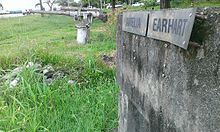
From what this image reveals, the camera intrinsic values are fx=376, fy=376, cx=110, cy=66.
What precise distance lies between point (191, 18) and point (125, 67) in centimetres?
180

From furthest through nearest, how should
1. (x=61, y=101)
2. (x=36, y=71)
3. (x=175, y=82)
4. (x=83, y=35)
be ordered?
(x=83, y=35)
(x=36, y=71)
(x=61, y=101)
(x=175, y=82)

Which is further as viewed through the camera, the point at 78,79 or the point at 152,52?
the point at 78,79

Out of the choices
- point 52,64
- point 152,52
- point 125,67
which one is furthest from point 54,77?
point 152,52

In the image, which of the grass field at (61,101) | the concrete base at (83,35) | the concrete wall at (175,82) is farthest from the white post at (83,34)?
the concrete wall at (175,82)

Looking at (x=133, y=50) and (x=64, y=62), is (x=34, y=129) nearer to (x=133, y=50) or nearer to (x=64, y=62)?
(x=133, y=50)

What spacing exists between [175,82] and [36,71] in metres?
4.14

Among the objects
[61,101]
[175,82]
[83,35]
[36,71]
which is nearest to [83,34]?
[83,35]

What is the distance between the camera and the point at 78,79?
6246 mm

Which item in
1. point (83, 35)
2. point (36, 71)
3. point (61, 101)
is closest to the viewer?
point (61, 101)

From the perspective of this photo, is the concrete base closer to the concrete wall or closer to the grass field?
the grass field

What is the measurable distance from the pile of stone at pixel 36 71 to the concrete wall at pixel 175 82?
7.88 ft

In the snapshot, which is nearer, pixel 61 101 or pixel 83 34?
pixel 61 101

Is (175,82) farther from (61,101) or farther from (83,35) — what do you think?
(83,35)

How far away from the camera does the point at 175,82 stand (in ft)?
6.91
